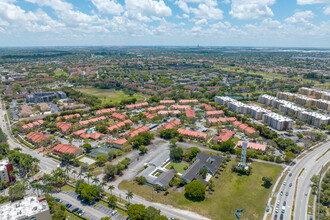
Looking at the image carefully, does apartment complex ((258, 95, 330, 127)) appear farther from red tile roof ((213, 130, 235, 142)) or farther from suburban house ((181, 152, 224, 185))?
suburban house ((181, 152, 224, 185))

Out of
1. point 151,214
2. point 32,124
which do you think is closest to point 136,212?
point 151,214

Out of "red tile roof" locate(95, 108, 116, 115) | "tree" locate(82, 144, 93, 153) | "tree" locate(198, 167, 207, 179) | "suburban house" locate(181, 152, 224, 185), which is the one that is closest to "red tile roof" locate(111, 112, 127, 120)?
"red tile roof" locate(95, 108, 116, 115)

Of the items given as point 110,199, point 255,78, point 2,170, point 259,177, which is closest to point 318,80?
point 255,78

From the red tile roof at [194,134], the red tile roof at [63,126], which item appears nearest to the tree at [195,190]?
the red tile roof at [194,134]

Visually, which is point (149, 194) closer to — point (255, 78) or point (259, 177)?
point (259, 177)

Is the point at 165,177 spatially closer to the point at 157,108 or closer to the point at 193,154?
the point at 193,154
